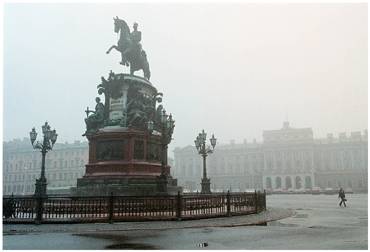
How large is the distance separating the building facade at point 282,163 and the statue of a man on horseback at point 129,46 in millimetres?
85906

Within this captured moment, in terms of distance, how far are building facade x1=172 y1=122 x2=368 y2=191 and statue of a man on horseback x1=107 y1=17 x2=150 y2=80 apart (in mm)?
85906

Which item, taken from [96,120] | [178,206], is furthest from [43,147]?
[178,206]

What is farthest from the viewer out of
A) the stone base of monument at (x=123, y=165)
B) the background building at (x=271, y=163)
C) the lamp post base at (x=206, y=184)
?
the background building at (x=271, y=163)

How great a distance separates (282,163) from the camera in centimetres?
12431

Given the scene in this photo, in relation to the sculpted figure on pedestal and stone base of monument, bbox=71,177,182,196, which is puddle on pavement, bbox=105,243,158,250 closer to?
stone base of monument, bbox=71,177,182,196

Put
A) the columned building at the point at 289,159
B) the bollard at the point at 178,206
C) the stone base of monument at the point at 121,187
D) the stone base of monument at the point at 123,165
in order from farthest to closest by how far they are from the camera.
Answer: the columned building at the point at 289,159
the stone base of monument at the point at 123,165
the stone base of monument at the point at 121,187
the bollard at the point at 178,206

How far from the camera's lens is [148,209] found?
15.4m

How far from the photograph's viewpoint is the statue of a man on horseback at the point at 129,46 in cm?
2422

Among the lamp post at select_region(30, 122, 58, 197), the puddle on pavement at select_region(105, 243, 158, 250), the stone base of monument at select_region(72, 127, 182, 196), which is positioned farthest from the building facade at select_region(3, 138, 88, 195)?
the puddle on pavement at select_region(105, 243, 158, 250)

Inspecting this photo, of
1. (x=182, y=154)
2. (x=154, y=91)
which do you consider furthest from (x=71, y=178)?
(x=154, y=91)

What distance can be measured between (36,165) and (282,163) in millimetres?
72983

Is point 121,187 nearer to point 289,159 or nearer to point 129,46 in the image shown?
point 129,46

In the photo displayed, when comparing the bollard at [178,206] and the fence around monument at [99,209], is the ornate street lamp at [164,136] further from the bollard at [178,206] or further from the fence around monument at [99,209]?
the bollard at [178,206]

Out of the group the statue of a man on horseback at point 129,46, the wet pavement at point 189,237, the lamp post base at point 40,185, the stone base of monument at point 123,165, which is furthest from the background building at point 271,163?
the wet pavement at point 189,237
